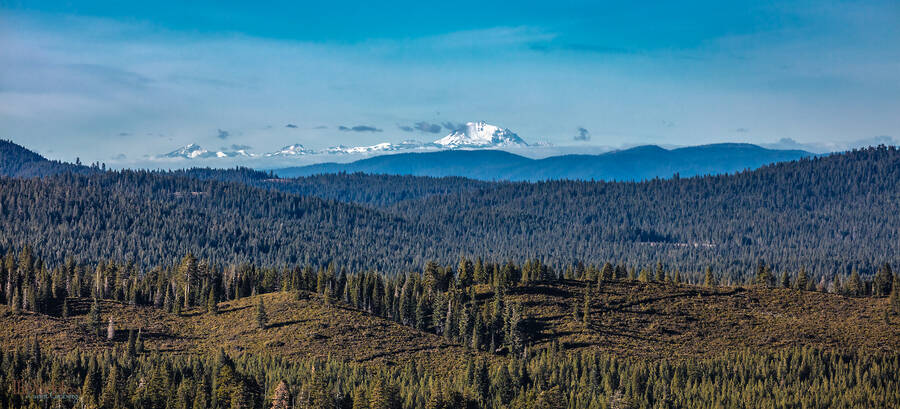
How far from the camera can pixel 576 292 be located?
7515 inches

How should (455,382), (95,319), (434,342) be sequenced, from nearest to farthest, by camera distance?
(455,382), (95,319), (434,342)

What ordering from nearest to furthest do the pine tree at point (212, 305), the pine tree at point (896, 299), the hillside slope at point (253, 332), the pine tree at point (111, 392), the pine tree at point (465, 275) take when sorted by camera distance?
the pine tree at point (111, 392)
the hillside slope at point (253, 332)
the pine tree at point (212, 305)
the pine tree at point (896, 299)
the pine tree at point (465, 275)

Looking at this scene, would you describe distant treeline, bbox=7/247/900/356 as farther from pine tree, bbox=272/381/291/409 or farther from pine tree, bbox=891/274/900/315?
pine tree, bbox=272/381/291/409

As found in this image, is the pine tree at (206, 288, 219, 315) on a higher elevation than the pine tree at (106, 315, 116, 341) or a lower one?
higher

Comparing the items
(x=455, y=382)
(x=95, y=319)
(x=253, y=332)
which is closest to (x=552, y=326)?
(x=455, y=382)

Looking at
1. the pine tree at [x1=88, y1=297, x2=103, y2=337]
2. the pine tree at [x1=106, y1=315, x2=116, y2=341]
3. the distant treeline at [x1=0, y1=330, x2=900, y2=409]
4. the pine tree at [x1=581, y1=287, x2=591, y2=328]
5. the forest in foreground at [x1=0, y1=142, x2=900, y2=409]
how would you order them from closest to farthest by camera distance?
the distant treeline at [x1=0, y1=330, x2=900, y2=409] → the forest in foreground at [x1=0, y1=142, x2=900, y2=409] → the pine tree at [x1=106, y1=315, x2=116, y2=341] → the pine tree at [x1=88, y1=297, x2=103, y2=337] → the pine tree at [x1=581, y1=287, x2=591, y2=328]

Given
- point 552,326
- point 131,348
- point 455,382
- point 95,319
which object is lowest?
point 455,382

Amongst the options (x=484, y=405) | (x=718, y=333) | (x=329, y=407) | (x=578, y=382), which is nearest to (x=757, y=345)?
(x=718, y=333)

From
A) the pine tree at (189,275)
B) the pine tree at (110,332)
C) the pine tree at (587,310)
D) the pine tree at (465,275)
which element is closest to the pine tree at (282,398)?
the pine tree at (110,332)

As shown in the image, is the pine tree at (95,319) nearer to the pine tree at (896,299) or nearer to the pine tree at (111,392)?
the pine tree at (111,392)

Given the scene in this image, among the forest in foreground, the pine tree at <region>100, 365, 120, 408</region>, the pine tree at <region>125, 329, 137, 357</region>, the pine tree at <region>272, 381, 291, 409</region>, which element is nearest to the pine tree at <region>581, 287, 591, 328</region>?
the forest in foreground

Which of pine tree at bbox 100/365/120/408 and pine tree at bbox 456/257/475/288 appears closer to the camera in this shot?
pine tree at bbox 100/365/120/408

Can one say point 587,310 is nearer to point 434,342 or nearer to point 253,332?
point 434,342

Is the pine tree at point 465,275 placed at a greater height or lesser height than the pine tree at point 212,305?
greater
